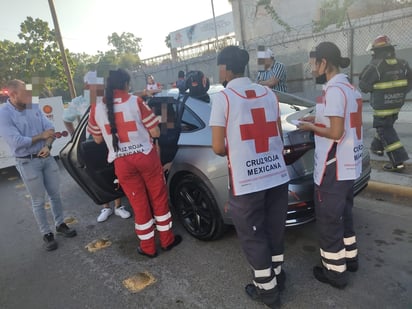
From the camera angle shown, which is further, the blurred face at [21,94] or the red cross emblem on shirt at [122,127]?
the blurred face at [21,94]

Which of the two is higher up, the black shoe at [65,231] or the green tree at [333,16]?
the green tree at [333,16]

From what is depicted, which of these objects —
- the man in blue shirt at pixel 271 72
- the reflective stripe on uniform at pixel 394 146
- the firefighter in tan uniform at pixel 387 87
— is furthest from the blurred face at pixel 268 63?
the reflective stripe on uniform at pixel 394 146

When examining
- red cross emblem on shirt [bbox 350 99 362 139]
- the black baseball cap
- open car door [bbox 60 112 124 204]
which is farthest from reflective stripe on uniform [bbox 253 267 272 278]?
open car door [bbox 60 112 124 204]

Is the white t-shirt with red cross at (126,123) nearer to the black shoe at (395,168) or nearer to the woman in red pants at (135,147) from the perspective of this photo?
the woman in red pants at (135,147)

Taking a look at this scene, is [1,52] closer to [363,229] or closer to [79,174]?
[79,174]

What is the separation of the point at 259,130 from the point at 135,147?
4.14ft

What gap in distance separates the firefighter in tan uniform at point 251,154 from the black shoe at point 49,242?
2.47 meters

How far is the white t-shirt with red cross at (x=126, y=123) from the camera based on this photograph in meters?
2.70

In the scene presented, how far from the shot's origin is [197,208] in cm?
315

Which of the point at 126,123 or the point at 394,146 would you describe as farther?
the point at 394,146

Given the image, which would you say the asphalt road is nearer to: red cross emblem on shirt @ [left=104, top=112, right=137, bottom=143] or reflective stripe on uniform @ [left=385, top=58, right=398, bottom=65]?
red cross emblem on shirt @ [left=104, top=112, right=137, bottom=143]

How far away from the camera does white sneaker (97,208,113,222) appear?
13.6 feet

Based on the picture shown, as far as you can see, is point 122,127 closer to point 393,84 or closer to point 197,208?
point 197,208

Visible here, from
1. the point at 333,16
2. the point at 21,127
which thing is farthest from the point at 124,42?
the point at 21,127
